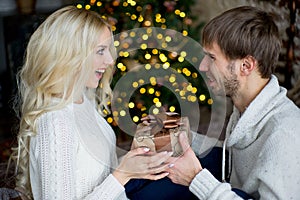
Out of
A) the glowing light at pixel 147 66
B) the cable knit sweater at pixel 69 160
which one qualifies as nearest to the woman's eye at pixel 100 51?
the cable knit sweater at pixel 69 160

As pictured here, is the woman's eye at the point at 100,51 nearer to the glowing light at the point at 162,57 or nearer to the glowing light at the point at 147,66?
the glowing light at the point at 162,57

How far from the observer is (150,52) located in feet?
7.78

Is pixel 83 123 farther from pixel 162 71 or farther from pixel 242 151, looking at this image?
pixel 162 71

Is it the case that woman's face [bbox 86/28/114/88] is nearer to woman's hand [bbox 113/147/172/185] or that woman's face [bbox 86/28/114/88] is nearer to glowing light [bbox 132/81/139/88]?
woman's hand [bbox 113/147/172/185]

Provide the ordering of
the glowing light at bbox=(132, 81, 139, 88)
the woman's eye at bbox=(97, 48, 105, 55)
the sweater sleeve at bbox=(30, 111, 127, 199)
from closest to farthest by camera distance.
Result: the sweater sleeve at bbox=(30, 111, 127, 199)
the woman's eye at bbox=(97, 48, 105, 55)
the glowing light at bbox=(132, 81, 139, 88)

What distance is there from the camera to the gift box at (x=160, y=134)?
1355 millimetres

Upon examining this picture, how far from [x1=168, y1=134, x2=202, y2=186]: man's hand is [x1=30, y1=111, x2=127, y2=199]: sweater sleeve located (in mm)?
186

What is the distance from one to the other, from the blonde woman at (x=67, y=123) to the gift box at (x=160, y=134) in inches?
1.1

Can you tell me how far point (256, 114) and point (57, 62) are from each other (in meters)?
0.61

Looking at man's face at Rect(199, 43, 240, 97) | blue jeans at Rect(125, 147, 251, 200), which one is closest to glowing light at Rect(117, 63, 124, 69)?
man's face at Rect(199, 43, 240, 97)

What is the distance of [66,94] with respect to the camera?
137 cm

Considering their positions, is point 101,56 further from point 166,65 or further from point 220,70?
point 166,65

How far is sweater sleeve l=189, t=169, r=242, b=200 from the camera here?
130 cm

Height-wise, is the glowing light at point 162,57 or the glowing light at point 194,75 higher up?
the glowing light at point 162,57
